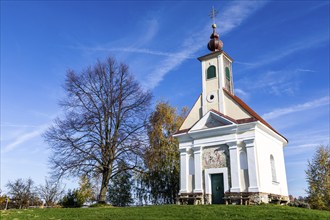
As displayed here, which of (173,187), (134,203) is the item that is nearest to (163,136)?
(173,187)

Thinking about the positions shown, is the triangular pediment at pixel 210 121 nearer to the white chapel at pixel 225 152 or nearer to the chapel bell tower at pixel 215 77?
the white chapel at pixel 225 152

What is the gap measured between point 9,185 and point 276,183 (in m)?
44.6

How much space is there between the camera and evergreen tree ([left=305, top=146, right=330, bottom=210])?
30281 mm

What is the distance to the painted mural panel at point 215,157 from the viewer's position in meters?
20.3

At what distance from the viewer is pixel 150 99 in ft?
86.5

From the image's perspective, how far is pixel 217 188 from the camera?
20.3 metres

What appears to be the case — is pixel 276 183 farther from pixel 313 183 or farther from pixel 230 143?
pixel 313 183

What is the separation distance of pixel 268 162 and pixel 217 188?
3.97 metres

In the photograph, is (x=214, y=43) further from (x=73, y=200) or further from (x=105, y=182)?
(x=73, y=200)

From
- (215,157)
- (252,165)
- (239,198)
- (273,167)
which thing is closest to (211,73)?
(215,157)

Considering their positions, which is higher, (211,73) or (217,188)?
(211,73)

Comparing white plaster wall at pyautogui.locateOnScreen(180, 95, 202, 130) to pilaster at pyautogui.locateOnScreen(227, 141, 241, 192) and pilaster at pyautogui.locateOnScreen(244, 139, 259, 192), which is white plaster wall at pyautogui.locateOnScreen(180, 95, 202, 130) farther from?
pilaster at pyautogui.locateOnScreen(244, 139, 259, 192)

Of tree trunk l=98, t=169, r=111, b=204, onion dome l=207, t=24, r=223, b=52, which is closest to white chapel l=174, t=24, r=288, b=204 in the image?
onion dome l=207, t=24, r=223, b=52

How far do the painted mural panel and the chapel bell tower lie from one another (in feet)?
9.33
